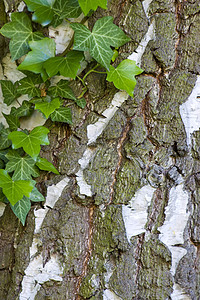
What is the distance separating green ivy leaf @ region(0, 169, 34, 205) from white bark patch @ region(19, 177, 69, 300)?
0.08 m

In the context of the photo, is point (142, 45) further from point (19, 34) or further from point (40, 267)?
point (40, 267)

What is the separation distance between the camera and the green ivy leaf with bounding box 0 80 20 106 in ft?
3.11

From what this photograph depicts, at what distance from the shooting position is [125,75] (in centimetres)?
83

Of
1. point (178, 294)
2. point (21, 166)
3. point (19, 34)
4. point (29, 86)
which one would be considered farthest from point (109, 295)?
point (19, 34)

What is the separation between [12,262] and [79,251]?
9.2 inches

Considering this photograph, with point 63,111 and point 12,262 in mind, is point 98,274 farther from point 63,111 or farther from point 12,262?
point 63,111

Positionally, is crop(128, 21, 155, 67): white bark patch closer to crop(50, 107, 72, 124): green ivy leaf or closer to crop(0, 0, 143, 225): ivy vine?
crop(0, 0, 143, 225): ivy vine

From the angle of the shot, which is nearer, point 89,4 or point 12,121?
point 89,4

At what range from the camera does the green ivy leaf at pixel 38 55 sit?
838mm

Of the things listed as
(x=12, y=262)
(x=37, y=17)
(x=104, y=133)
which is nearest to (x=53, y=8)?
(x=37, y=17)

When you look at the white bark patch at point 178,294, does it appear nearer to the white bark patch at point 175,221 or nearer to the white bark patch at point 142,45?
the white bark patch at point 175,221

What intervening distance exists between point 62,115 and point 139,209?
1.21 feet

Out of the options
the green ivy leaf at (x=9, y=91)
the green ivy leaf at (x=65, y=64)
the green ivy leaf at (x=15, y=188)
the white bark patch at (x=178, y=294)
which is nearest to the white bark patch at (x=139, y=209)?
the white bark patch at (x=178, y=294)

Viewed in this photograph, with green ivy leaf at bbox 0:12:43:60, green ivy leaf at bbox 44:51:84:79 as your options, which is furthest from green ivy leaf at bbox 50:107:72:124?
green ivy leaf at bbox 0:12:43:60
